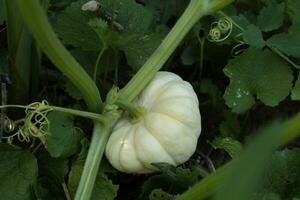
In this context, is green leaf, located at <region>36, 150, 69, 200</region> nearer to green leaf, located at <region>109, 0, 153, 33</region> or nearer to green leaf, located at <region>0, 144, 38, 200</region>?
green leaf, located at <region>0, 144, 38, 200</region>

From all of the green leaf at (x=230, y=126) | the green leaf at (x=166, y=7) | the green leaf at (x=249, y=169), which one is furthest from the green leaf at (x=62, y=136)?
the green leaf at (x=249, y=169)

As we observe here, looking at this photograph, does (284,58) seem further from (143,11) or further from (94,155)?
(94,155)

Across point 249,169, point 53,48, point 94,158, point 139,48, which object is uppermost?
point 249,169

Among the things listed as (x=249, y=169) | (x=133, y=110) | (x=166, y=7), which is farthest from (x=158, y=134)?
(x=249, y=169)

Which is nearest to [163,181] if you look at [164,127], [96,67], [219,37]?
[164,127]

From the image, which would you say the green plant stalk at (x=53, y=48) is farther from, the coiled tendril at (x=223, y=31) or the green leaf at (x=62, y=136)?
the coiled tendril at (x=223, y=31)

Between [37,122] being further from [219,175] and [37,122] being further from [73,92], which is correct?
[219,175]

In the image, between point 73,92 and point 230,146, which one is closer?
point 230,146

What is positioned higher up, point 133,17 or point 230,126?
point 133,17
